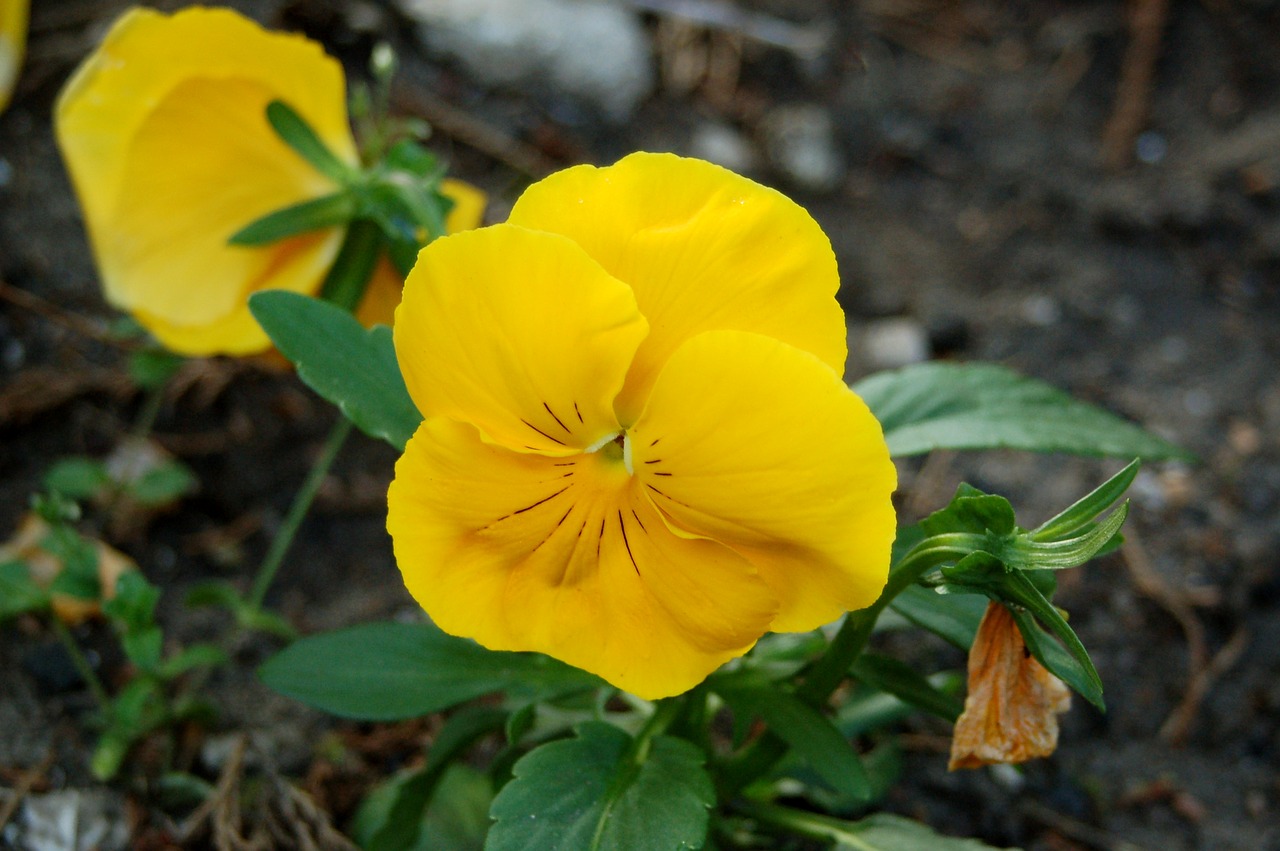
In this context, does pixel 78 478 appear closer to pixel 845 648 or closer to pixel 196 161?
pixel 196 161

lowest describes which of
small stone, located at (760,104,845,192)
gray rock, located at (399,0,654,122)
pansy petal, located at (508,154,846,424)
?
small stone, located at (760,104,845,192)

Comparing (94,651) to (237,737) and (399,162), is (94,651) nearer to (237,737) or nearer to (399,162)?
(237,737)

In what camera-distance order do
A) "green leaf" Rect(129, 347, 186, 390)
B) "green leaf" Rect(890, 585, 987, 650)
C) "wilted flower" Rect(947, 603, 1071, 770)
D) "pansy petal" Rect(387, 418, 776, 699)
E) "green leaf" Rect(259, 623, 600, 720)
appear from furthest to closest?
"green leaf" Rect(129, 347, 186, 390), "green leaf" Rect(259, 623, 600, 720), "green leaf" Rect(890, 585, 987, 650), "wilted flower" Rect(947, 603, 1071, 770), "pansy petal" Rect(387, 418, 776, 699)

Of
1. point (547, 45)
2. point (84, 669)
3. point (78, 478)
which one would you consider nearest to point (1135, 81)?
point (547, 45)

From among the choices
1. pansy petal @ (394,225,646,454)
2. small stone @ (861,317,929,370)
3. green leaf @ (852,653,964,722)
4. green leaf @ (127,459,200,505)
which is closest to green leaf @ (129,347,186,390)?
green leaf @ (127,459,200,505)

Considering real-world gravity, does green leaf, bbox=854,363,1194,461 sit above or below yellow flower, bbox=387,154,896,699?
below

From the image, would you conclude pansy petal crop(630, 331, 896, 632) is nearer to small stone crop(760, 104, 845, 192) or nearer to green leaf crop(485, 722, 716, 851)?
green leaf crop(485, 722, 716, 851)

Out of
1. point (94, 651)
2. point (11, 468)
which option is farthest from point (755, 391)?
point (11, 468)

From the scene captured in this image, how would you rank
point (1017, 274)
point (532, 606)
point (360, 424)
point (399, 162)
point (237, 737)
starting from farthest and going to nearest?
point (1017, 274) → point (237, 737) → point (399, 162) → point (360, 424) → point (532, 606)
